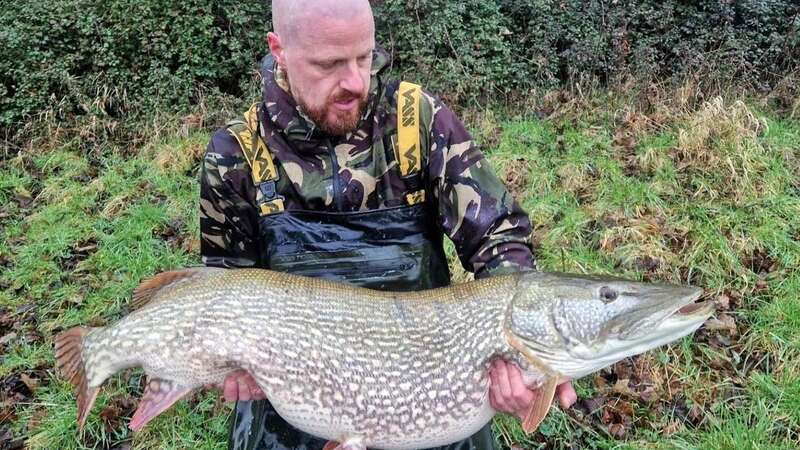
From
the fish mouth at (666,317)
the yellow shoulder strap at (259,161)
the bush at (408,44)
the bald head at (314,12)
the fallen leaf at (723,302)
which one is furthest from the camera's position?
the bush at (408,44)

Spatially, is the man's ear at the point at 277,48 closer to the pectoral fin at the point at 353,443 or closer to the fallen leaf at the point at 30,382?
the pectoral fin at the point at 353,443

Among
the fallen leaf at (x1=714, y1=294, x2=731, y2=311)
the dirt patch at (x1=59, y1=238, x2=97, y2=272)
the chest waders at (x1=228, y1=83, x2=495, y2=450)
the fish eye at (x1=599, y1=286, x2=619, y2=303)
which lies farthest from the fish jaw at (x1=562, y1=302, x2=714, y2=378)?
the dirt patch at (x1=59, y1=238, x2=97, y2=272)

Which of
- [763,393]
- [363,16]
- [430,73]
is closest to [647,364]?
[763,393]

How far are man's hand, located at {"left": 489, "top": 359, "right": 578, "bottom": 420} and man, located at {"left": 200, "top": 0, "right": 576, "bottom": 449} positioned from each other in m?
0.39

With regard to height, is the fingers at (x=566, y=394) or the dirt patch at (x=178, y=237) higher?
the fingers at (x=566, y=394)

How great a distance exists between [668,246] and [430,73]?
3.45m

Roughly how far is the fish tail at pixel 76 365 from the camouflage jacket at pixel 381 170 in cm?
77

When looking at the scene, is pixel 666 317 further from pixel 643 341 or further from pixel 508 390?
pixel 508 390

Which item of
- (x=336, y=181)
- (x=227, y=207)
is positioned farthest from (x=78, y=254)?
(x=336, y=181)

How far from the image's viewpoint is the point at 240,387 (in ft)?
6.90

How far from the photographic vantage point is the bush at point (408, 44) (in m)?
6.54

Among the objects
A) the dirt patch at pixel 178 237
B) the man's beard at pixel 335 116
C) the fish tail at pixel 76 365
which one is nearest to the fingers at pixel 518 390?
the man's beard at pixel 335 116

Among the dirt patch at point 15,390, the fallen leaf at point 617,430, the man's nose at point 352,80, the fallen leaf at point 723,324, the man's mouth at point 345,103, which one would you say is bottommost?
the dirt patch at point 15,390

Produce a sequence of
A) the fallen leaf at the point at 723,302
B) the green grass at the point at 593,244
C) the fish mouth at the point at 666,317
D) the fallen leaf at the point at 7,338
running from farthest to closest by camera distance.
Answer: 1. the fallen leaf at the point at 7,338
2. the fallen leaf at the point at 723,302
3. the green grass at the point at 593,244
4. the fish mouth at the point at 666,317
